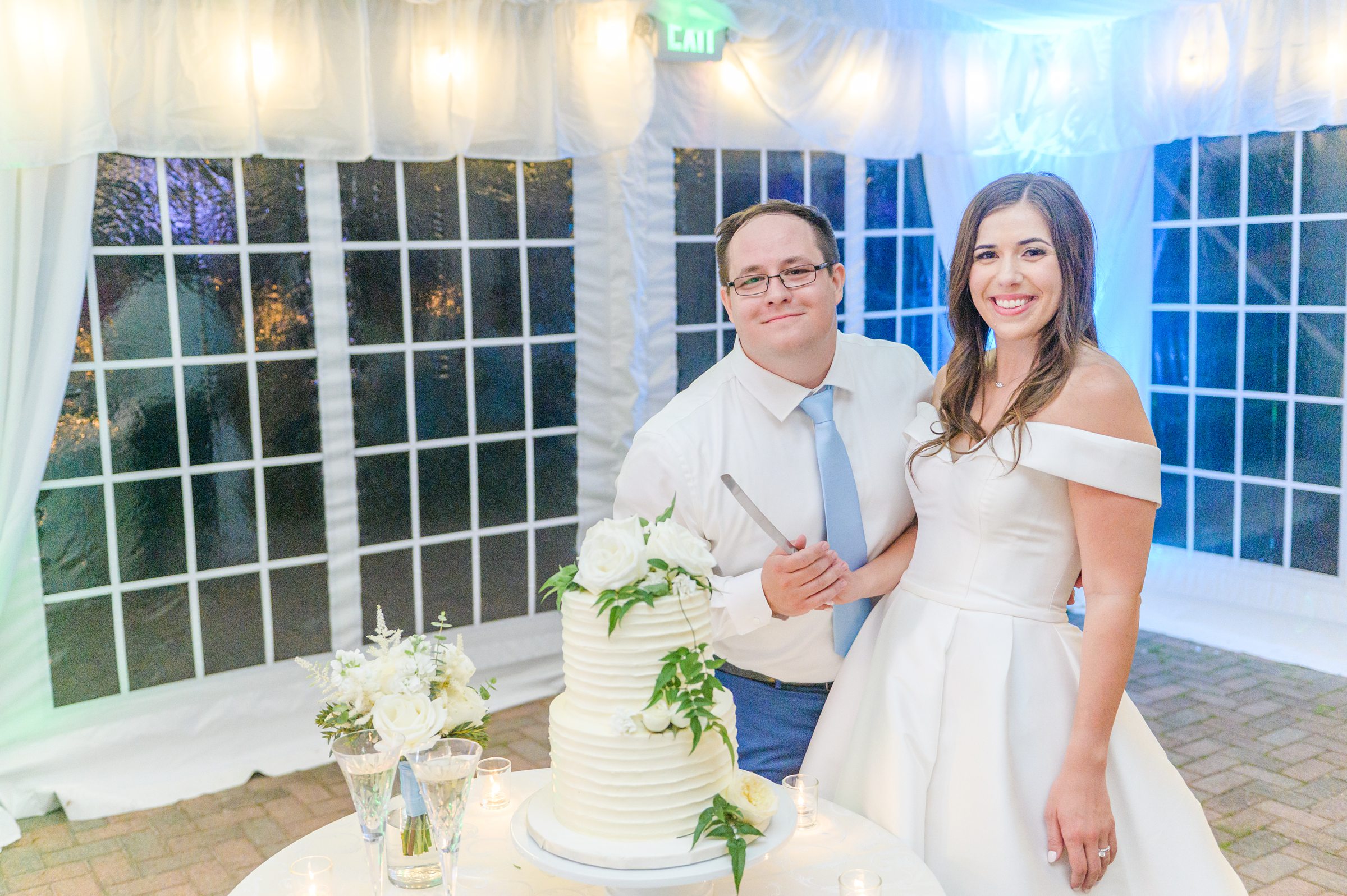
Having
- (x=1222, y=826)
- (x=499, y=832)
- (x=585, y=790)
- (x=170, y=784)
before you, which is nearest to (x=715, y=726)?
(x=585, y=790)

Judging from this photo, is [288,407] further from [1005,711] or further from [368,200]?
[1005,711]

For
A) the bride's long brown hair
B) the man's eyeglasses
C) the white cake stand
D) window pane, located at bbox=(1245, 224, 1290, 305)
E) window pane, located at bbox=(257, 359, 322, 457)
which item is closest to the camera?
the white cake stand

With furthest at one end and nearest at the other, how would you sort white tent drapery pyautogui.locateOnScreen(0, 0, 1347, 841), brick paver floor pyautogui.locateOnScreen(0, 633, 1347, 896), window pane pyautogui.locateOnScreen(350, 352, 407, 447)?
window pane pyautogui.locateOnScreen(350, 352, 407, 447) → white tent drapery pyautogui.locateOnScreen(0, 0, 1347, 841) → brick paver floor pyautogui.locateOnScreen(0, 633, 1347, 896)

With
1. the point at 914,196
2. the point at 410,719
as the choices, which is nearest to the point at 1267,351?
the point at 914,196

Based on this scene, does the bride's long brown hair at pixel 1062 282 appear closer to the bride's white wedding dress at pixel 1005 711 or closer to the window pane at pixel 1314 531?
the bride's white wedding dress at pixel 1005 711

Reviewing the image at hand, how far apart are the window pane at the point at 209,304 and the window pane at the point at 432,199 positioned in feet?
2.57

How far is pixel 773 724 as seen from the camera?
2617 mm

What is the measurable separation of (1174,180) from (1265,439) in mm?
1509

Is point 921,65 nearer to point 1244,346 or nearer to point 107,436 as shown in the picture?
point 1244,346

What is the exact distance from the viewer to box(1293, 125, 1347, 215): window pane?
5.62 metres

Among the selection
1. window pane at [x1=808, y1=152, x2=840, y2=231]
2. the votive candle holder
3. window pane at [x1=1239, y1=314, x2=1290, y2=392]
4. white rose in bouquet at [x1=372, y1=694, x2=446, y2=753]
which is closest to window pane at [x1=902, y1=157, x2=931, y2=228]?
window pane at [x1=808, y1=152, x2=840, y2=231]

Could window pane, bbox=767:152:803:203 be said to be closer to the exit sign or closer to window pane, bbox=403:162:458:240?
the exit sign

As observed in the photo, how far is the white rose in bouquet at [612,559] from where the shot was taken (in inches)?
61.8

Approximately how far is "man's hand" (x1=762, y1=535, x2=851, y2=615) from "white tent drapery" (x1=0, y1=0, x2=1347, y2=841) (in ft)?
10.3
